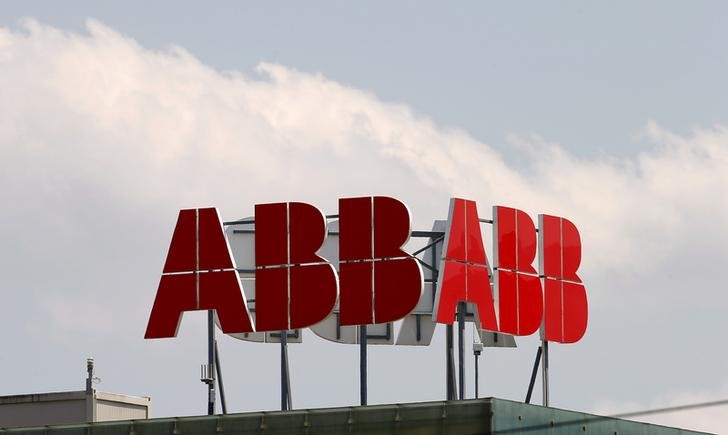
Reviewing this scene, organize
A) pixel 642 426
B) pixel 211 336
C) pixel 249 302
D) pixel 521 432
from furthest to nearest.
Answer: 1. pixel 249 302
2. pixel 211 336
3. pixel 642 426
4. pixel 521 432

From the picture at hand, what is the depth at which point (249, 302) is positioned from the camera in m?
76.9

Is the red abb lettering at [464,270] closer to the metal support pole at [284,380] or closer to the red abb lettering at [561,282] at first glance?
the red abb lettering at [561,282]

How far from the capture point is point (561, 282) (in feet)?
237

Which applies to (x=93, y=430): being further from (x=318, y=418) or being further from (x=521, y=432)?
(x=521, y=432)

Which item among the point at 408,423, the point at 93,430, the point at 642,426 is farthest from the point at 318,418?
the point at 642,426

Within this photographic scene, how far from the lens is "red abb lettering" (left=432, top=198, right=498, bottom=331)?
66875 millimetres

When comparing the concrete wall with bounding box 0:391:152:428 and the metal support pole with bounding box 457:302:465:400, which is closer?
the metal support pole with bounding box 457:302:465:400

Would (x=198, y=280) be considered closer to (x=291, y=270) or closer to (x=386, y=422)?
(x=291, y=270)

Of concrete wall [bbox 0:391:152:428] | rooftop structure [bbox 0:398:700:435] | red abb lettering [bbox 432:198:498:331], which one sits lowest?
rooftop structure [bbox 0:398:700:435]

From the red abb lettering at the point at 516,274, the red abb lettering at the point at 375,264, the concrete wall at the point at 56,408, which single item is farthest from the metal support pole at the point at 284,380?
the concrete wall at the point at 56,408

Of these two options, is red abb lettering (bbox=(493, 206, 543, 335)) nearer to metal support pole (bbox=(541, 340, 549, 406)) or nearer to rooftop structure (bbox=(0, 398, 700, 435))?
metal support pole (bbox=(541, 340, 549, 406))

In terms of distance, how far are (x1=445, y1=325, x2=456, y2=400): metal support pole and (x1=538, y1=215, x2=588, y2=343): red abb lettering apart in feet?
13.6

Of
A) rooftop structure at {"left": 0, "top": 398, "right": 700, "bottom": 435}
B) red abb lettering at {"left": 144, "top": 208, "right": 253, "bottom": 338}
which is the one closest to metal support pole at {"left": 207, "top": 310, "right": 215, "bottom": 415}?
red abb lettering at {"left": 144, "top": 208, "right": 253, "bottom": 338}

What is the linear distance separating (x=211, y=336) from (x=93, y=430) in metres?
9.62
